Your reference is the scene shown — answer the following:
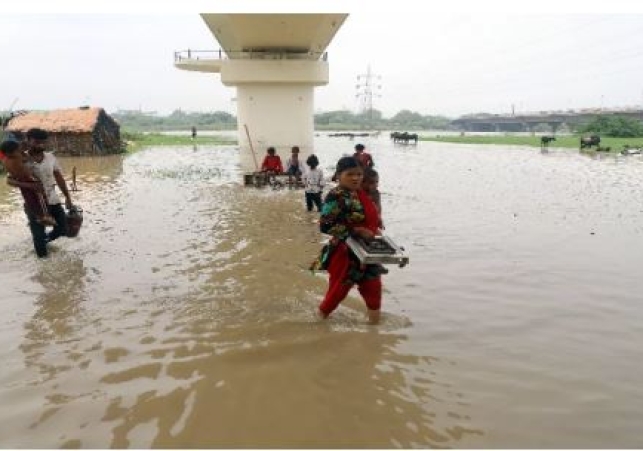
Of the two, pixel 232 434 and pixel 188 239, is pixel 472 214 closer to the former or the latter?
pixel 188 239

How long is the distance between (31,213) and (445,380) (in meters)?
5.69

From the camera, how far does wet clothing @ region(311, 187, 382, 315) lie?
4473mm

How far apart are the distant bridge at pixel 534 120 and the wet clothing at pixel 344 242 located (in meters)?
80.2

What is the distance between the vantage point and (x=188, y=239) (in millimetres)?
8328

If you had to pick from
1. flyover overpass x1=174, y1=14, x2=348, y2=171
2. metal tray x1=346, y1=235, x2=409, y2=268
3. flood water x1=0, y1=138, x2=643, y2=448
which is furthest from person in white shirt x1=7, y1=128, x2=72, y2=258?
flyover overpass x1=174, y1=14, x2=348, y2=171

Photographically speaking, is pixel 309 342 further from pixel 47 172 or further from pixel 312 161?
pixel 312 161

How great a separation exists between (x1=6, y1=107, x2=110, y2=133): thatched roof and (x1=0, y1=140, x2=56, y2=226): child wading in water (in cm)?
2443

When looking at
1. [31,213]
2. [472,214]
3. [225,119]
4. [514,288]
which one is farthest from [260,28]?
[225,119]

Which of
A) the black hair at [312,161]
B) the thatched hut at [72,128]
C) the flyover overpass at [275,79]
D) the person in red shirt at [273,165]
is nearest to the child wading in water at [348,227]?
the black hair at [312,161]

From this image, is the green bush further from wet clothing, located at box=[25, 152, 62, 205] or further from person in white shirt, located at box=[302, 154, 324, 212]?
wet clothing, located at box=[25, 152, 62, 205]

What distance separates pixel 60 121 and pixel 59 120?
0.37 ft

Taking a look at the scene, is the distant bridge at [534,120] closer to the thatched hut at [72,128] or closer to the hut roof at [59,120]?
the thatched hut at [72,128]

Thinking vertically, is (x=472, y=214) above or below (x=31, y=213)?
below

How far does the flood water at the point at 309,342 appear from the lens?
3.13 meters
